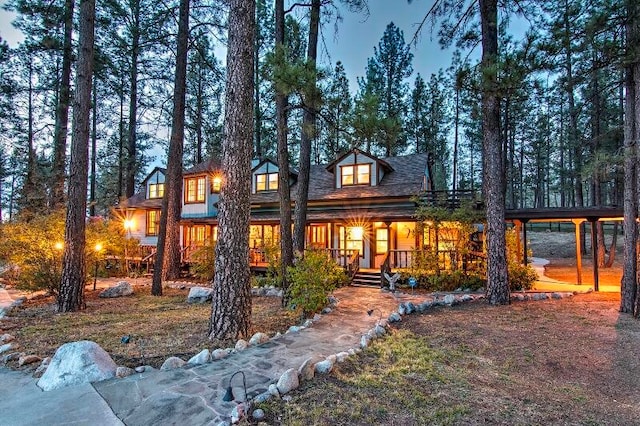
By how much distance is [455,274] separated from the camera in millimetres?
10812

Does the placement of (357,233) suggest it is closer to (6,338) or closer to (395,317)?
(395,317)

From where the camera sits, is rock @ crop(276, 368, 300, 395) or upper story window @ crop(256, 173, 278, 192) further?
upper story window @ crop(256, 173, 278, 192)

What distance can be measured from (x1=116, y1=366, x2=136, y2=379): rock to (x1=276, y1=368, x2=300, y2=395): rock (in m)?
1.82

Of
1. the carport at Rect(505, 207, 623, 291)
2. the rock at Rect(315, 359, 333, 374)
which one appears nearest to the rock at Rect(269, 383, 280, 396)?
the rock at Rect(315, 359, 333, 374)

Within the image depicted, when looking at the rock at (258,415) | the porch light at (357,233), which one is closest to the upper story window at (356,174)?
the porch light at (357,233)

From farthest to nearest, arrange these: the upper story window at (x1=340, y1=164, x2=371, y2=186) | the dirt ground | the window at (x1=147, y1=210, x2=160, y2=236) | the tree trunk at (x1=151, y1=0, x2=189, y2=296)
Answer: the window at (x1=147, y1=210, x2=160, y2=236), the upper story window at (x1=340, y1=164, x2=371, y2=186), the dirt ground, the tree trunk at (x1=151, y1=0, x2=189, y2=296)

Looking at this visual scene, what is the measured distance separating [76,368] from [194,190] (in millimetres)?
17172

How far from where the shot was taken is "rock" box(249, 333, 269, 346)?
4.94 meters

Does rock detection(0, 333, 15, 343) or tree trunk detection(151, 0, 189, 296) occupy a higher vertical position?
tree trunk detection(151, 0, 189, 296)

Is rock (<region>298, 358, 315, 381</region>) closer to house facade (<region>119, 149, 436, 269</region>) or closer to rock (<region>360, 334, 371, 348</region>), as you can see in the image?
rock (<region>360, 334, 371, 348</region>)

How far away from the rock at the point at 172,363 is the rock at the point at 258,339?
3.51 ft

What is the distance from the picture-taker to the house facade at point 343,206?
14.0 meters

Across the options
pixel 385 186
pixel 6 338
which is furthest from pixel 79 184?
pixel 385 186

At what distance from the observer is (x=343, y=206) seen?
1536cm
